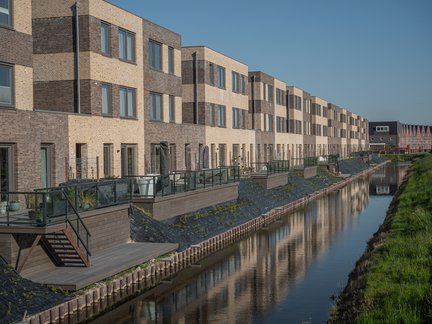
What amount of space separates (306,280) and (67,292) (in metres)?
10.4

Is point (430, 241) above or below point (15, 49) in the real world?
below

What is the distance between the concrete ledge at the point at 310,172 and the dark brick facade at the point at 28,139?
4079 cm

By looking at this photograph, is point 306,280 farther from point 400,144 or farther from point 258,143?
point 400,144

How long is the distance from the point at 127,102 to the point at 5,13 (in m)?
12.0

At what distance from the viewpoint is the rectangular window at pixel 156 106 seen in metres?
37.7

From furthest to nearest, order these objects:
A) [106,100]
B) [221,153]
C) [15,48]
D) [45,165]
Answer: [221,153], [106,100], [45,165], [15,48]

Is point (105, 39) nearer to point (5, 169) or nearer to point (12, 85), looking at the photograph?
point (12, 85)

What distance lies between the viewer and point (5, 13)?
75.2 ft

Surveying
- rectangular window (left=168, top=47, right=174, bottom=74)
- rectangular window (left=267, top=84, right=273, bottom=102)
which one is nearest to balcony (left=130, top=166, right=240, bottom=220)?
rectangular window (left=168, top=47, right=174, bottom=74)

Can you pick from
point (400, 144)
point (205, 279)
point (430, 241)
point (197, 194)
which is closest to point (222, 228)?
point (197, 194)

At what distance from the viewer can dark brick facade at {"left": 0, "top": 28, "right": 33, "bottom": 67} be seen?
22641 millimetres

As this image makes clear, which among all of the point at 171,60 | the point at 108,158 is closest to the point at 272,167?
the point at 171,60

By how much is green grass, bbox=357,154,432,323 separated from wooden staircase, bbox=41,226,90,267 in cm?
921

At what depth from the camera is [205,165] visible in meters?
39.1
